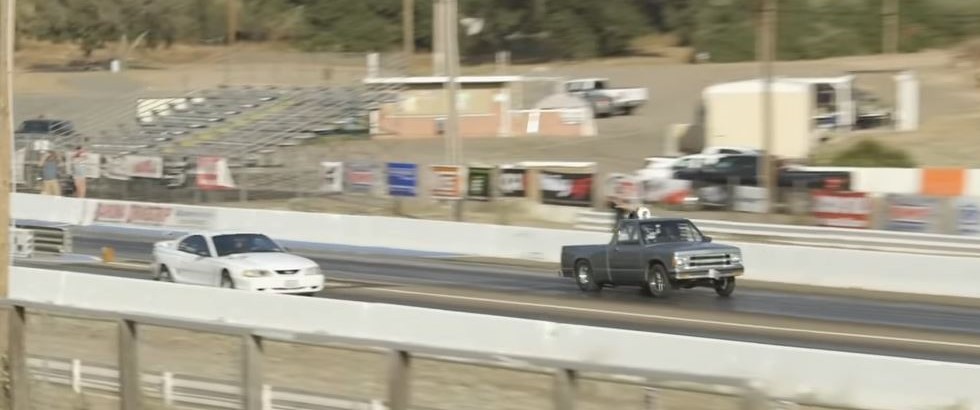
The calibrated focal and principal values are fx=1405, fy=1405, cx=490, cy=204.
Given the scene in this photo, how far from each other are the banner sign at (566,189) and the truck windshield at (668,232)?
13.6 metres

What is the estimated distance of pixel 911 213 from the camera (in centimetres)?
3142

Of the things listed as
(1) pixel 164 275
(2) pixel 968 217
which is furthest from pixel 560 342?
(2) pixel 968 217

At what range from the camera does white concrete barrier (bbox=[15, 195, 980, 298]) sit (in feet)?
85.6

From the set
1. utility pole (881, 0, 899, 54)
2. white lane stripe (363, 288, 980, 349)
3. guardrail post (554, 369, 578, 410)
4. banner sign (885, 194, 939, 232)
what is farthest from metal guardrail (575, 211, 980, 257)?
utility pole (881, 0, 899, 54)

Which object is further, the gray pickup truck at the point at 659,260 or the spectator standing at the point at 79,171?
the spectator standing at the point at 79,171

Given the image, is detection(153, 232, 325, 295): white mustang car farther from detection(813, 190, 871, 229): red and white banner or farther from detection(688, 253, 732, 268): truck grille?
detection(813, 190, 871, 229): red and white banner

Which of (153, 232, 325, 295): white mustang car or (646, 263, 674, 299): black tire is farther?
(646, 263, 674, 299): black tire

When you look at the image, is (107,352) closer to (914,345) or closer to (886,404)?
(886,404)

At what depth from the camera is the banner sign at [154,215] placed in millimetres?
38438

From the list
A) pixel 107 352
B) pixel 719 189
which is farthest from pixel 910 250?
pixel 107 352

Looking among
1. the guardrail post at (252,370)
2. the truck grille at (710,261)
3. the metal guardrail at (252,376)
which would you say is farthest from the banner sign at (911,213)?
the guardrail post at (252,370)

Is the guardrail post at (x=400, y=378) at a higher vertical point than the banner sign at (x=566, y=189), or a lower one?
lower

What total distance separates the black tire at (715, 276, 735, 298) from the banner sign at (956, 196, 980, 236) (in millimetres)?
8617

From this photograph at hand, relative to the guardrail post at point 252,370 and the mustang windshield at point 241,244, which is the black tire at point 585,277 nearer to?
the mustang windshield at point 241,244
